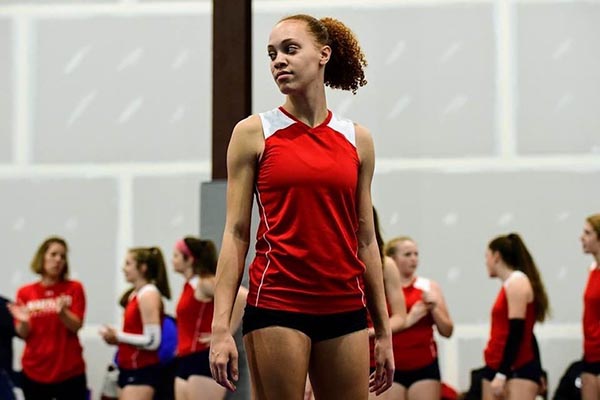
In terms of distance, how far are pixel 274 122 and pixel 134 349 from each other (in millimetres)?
4255

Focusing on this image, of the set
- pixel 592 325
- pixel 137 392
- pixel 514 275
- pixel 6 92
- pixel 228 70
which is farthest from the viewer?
pixel 6 92

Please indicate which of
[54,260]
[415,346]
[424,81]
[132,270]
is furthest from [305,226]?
[424,81]

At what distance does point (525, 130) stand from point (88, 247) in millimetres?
3247

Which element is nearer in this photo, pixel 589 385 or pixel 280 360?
pixel 280 360

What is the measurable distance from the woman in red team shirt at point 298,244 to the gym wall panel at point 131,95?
547 centimetres

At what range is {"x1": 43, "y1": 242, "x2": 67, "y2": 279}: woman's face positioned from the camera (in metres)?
7.02

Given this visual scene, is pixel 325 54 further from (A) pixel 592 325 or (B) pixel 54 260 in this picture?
(B) pixel 54 260

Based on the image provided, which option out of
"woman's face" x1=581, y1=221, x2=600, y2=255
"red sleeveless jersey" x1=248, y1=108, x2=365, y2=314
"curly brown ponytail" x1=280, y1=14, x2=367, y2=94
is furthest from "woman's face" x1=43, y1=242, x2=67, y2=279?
"red sleeveless jersey" x1=248, y1=108, x2=365, y2=314

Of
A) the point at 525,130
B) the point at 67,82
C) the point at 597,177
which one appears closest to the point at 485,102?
the point at 525,130

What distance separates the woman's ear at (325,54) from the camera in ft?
8.95

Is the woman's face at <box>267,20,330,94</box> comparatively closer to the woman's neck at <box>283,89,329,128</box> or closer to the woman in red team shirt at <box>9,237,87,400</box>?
the woman's neck at <box>283,89,329,128</box>

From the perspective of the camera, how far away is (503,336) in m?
5.99

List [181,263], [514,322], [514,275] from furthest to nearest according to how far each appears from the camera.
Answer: [181,263] → [514,275] → [514,322]

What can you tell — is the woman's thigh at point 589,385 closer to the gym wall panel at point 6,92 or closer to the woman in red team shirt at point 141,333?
the woman in red team shirt at point 141,333
